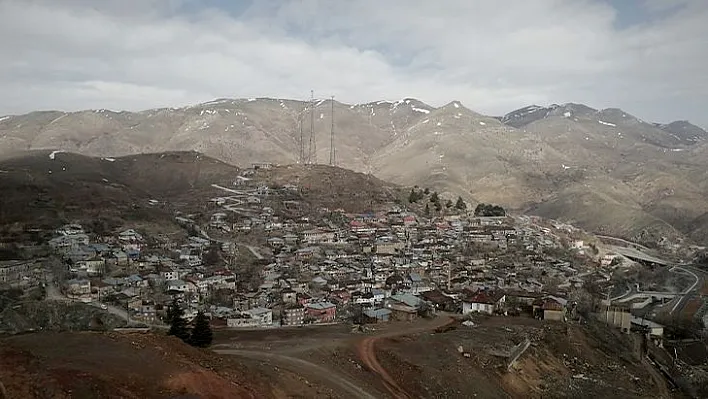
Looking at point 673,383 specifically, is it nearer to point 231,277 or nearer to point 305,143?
point 231,277

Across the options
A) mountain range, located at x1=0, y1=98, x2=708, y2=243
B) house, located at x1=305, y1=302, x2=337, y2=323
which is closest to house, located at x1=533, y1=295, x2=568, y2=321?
house, located at x1=305, y1=302, x2=337, y2=323

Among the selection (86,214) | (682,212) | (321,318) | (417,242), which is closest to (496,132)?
(682,212)

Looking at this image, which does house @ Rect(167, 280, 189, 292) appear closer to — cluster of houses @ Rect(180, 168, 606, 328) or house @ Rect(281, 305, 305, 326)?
cluster of houses @ Rect(180, 168, 606, 328)

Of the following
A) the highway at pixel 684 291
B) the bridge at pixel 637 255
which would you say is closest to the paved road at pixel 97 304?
the highway at pixel 684 291

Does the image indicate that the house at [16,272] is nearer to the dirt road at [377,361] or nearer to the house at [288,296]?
the house at [288,296]

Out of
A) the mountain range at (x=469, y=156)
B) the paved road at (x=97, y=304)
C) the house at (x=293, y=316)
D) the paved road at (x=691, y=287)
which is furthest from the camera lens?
the mountain range at (x=469, y=156)

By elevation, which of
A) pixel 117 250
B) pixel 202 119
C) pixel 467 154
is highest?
pixel 202 119

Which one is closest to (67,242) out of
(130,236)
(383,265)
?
(130,236)
